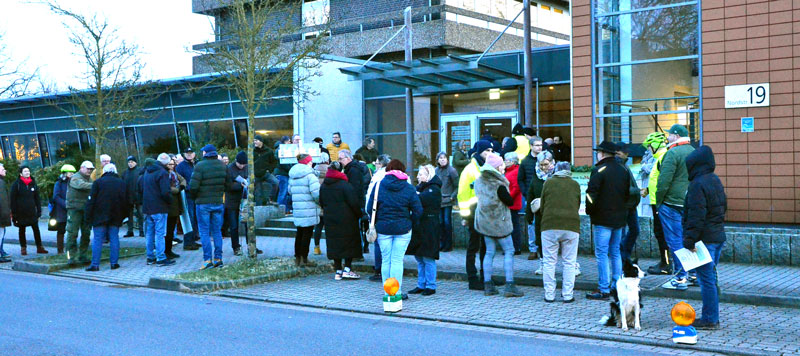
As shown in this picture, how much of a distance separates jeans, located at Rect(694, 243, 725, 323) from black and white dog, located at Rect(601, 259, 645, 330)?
57 centimetres

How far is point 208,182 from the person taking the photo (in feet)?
41.1

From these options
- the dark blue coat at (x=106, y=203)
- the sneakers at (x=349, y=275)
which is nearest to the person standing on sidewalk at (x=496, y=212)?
the sneakers at (x=349, y=275)

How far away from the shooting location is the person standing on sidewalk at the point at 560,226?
30.4ft

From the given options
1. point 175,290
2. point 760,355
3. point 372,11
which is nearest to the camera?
point 760,355

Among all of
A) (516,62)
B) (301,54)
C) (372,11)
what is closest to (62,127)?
(372,11)

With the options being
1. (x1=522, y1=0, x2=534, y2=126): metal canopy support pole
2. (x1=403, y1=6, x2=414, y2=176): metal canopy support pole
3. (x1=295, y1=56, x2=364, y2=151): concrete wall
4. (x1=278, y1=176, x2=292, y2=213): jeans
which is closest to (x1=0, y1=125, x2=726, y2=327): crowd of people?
(x1=278, y1=176, x2=292, y2=213): jeans

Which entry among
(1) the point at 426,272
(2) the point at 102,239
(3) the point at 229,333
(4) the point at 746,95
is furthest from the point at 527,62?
(3) the point at 229,333

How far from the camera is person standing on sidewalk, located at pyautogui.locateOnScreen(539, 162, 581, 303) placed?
9.27 metres

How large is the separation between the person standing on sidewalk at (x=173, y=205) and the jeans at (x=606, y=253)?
26.7 ft

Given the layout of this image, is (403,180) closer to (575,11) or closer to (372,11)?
(575,11)

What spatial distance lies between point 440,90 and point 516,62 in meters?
2.48

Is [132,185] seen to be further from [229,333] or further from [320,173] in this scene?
[229,333]

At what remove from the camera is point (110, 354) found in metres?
6.95

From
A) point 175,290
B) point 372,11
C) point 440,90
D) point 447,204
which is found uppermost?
point 372,11
